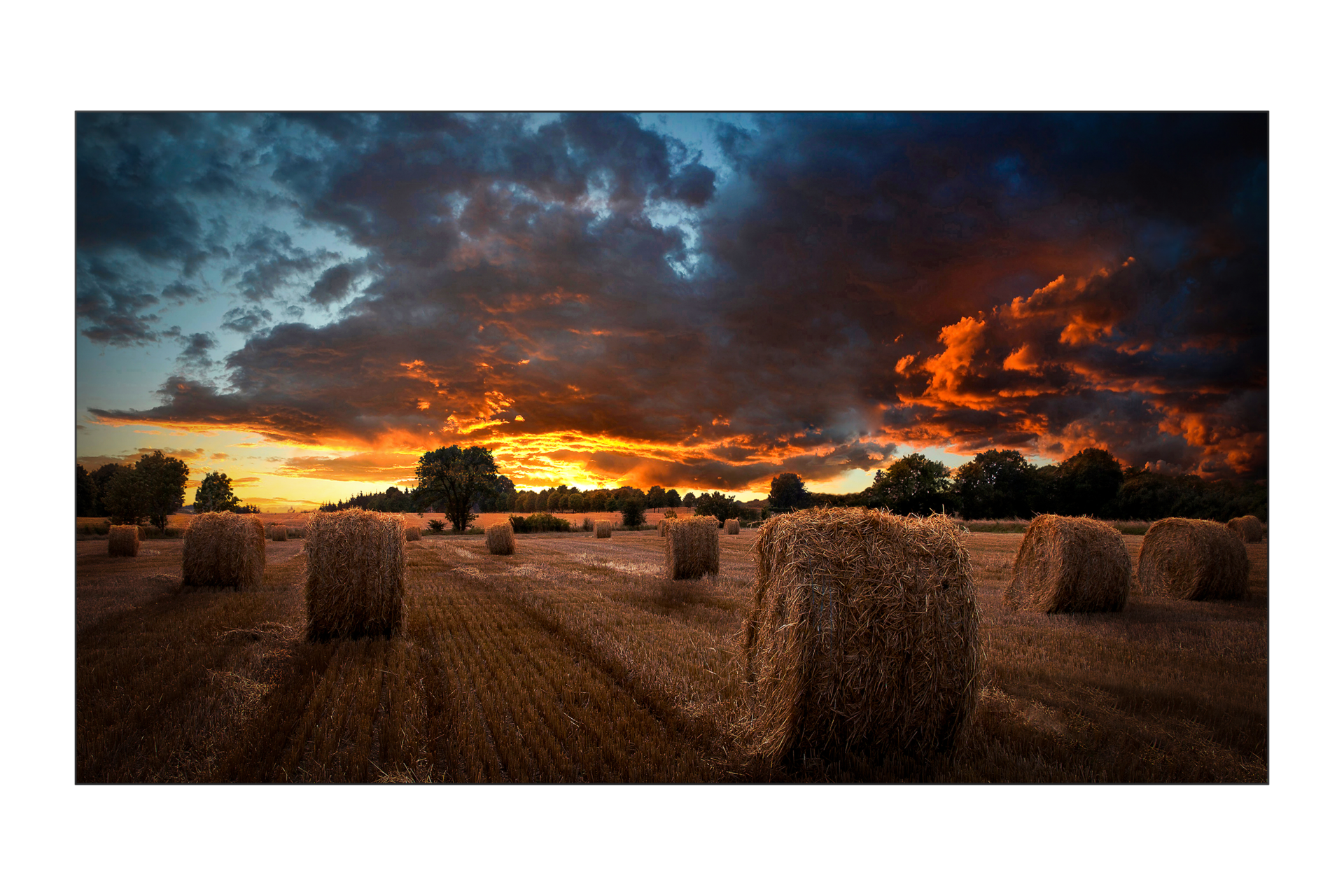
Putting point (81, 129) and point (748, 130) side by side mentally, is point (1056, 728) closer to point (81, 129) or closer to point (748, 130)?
point (748, 130)

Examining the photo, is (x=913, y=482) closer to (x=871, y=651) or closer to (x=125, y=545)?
(x=871, y=651)

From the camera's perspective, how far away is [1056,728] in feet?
11.2

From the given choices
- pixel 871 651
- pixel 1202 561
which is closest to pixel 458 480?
pixel 871 651

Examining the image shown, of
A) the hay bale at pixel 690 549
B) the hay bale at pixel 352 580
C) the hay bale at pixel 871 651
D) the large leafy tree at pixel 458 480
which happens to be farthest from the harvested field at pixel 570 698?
the large leafy tree at pixel 458 480

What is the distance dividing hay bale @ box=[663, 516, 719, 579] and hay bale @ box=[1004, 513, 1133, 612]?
223 inches

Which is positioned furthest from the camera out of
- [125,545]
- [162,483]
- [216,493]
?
[125,545]

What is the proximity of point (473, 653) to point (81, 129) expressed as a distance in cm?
516

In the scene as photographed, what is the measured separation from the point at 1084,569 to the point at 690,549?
6.40m

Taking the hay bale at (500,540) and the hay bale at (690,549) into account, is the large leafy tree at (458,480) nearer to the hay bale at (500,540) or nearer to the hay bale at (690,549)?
the hay bale at (500,540)

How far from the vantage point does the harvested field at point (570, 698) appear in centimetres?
306

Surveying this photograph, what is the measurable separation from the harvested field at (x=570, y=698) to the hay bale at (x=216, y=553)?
159cm

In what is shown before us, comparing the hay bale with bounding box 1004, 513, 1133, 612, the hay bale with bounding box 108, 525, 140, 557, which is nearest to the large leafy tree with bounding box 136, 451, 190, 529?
the hay bale with bounding box 108, 525, 140, 557

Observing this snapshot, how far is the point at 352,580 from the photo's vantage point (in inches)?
241

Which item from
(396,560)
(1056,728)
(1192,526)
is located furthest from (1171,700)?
(396,560)
